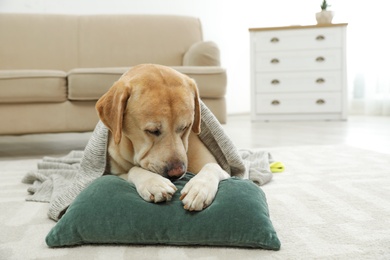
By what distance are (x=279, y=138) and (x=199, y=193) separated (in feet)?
7.67

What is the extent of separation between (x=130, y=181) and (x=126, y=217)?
0.25 meters

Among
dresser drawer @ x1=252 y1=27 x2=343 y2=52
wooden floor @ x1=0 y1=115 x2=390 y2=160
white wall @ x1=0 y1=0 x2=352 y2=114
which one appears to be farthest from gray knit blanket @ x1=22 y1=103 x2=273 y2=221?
white wall @ x1=0 y1=0 x2=352 y2=114

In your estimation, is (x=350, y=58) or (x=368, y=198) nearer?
(x=368, y=198)

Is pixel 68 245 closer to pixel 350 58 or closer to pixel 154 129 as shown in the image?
pixel 154 129

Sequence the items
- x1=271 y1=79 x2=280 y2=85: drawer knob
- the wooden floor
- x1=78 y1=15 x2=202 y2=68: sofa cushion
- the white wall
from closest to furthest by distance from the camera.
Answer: the wooden floor
x1=78 y1=15 x2=202 y2=68: sofa cushion
x1=271 y1=79 x2=280 y2=85: drawer knob
the white wall

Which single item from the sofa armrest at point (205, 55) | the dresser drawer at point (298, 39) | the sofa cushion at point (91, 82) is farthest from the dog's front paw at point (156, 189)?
the dresser drawer at point (298, 39)

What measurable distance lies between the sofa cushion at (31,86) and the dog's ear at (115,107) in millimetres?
1525

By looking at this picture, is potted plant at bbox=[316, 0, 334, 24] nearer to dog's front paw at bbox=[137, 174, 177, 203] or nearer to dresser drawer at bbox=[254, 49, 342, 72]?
dresser drawer at bbox=[254, 49, 342, 72]

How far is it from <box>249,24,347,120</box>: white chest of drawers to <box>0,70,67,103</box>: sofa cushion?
Result: 8.65 feet

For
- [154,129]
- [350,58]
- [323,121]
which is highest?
[350,58]

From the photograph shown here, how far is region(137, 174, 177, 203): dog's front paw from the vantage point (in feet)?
3.76

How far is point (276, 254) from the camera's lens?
3.30ft

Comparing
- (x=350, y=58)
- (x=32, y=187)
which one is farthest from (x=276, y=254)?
(x=350, y=58)

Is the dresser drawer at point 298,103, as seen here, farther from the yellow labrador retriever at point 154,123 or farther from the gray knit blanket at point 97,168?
the yellow labrador retriever at point 154,123
